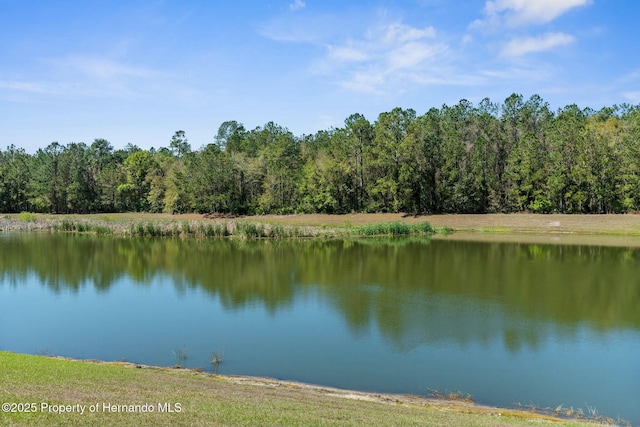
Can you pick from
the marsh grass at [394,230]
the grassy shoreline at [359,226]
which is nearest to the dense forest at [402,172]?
the grassy shoreline at [359,226]

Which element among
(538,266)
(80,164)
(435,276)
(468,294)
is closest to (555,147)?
(538,266)

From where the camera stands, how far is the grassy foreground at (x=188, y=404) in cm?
792

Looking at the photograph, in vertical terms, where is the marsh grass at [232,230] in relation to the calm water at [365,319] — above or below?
above

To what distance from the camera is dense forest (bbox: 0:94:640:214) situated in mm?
66188

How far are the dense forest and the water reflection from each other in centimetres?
2343

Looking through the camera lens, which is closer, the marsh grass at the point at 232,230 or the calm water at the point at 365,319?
the calm water at the point at 365,319

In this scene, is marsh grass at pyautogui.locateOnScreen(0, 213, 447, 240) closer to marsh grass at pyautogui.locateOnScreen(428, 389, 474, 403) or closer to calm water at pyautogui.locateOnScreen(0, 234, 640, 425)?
calm water at pyautogui.locateOnScreen(0, 234, 640, 425)

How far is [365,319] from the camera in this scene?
20.3 meters

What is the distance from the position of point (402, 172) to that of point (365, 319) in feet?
171

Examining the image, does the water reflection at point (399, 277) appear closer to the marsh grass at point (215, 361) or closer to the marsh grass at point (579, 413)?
the marsh grass at point (579, 413)

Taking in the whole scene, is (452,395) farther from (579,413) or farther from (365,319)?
(365,319)

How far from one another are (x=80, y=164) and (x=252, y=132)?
105 feet

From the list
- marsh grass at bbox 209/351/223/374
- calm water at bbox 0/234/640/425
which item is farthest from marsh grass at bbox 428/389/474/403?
marsh grass at bbox 209/351/223/374

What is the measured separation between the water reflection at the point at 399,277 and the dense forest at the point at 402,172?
23.4 m
